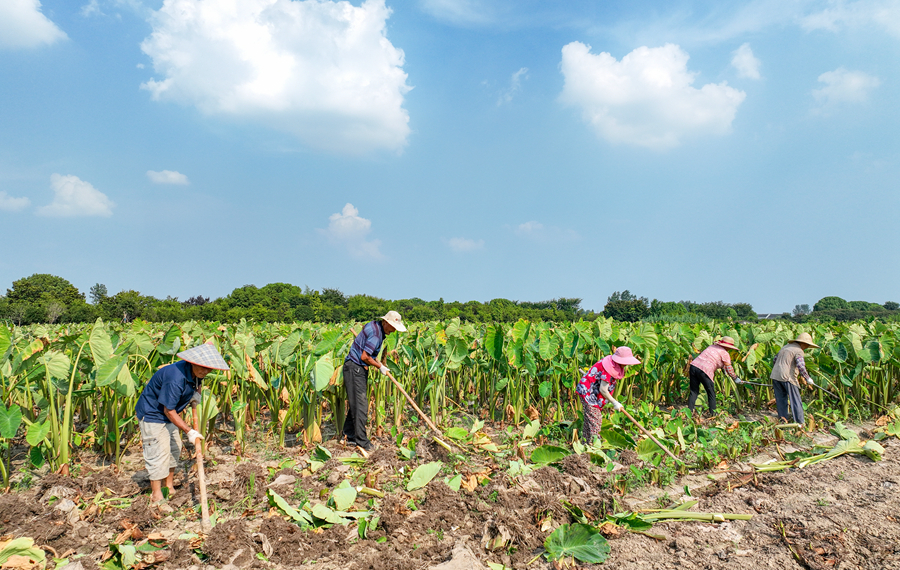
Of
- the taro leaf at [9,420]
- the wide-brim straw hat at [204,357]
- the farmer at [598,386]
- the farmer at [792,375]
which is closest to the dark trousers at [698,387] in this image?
the farmer at [792,375]

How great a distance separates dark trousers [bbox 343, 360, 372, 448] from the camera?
5820 millimetres

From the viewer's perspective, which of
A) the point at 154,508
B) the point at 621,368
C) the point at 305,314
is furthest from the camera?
the point at 305,314

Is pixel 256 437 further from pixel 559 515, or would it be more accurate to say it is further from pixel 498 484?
pixel 559 515

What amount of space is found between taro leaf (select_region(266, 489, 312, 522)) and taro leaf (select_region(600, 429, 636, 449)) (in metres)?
3.13

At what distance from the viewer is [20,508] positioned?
4.09 meters

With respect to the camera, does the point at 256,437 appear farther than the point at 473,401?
No

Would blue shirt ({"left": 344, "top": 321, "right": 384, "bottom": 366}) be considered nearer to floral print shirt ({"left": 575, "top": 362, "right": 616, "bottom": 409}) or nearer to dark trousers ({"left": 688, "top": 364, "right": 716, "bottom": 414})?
floral print shirt ({"left": 575, "top": 362, "right": 616, "bottom": 409})

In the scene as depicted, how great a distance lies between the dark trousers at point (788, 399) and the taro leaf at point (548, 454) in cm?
390

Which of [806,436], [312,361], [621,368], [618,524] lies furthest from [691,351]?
[312,361]

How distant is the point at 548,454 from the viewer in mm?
5137

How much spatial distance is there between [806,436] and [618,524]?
4.19m

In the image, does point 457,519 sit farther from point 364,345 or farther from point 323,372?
point 364,345

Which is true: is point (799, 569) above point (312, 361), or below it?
below

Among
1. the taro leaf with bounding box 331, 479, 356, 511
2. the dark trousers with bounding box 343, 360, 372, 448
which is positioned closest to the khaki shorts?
the taro leaf with bounding box 331, 479, 356, 511
